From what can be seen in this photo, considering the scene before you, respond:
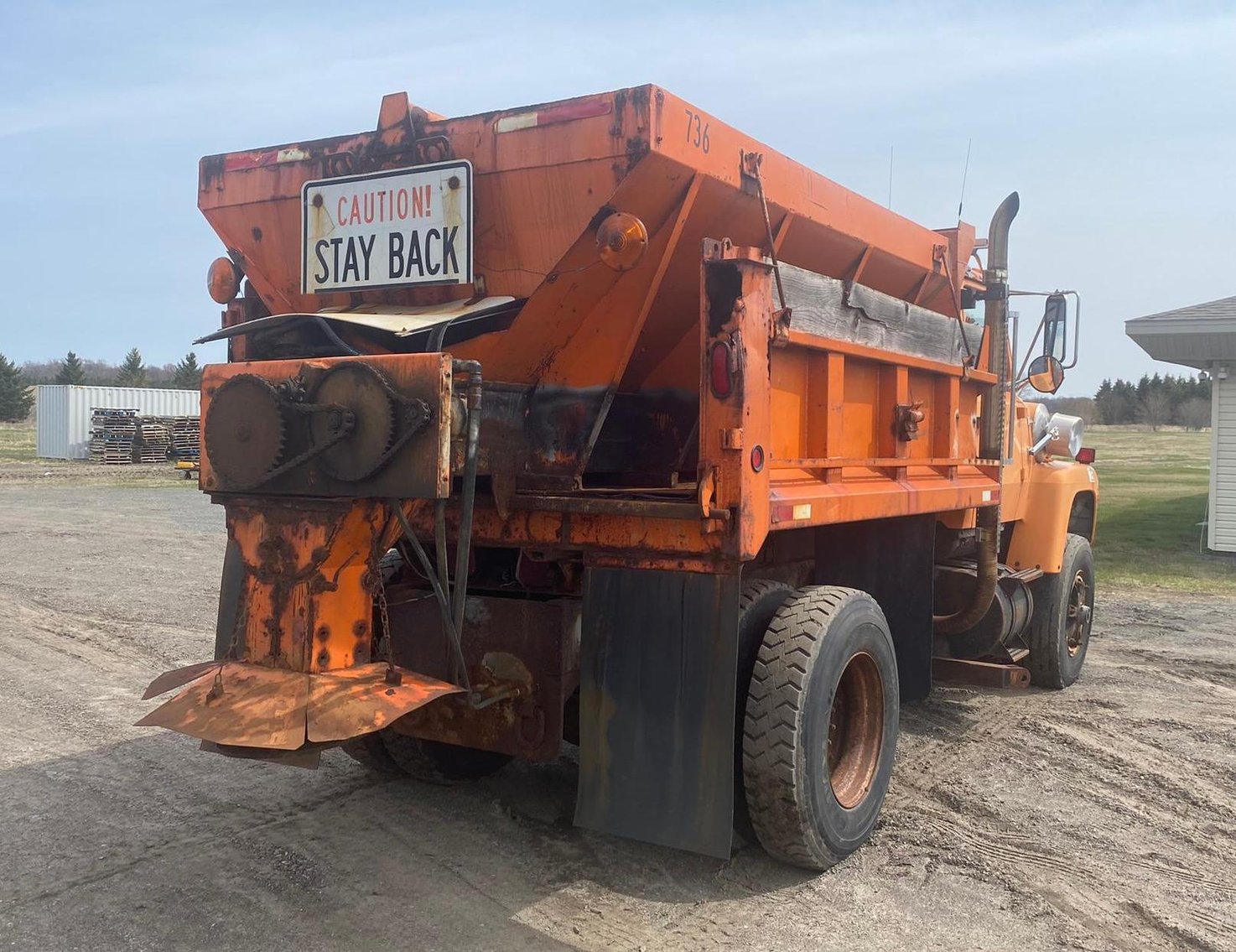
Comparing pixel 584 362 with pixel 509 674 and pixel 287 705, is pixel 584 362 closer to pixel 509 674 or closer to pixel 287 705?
pixel 509 674

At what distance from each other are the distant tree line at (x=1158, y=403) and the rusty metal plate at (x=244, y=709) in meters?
75.3

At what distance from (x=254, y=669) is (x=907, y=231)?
3637 millimetres

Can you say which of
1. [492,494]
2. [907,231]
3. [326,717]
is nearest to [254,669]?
[326,717]

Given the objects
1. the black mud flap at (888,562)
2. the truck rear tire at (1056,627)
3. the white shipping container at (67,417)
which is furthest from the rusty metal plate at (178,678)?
the white shipping container at (67,417)

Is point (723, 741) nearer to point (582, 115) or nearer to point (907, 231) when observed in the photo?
point (582, 115)

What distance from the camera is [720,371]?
3514 mm

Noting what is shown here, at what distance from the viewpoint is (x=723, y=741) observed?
11.8 ft

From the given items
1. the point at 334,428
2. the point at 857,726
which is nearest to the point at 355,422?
the point at 334,428

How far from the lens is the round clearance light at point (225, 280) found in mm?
4691

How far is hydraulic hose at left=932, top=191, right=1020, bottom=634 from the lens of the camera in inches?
228

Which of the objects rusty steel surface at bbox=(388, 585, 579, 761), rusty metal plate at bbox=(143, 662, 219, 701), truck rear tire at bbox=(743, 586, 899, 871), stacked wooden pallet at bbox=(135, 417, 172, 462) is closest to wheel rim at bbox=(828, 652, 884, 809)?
truck rear tire at bbox=(743, 586, 899, 871)

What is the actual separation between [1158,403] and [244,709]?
79740 millimetres

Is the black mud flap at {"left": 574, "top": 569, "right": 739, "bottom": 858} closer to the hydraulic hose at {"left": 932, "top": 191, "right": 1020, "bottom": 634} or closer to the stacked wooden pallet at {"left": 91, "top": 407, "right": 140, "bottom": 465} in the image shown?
the hydraulic hose at {"left": 932, "top": 191, "right": 1020, "bottom": 634}

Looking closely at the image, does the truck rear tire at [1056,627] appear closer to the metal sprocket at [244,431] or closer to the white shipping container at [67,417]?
the metal sprocket at [244,431]
